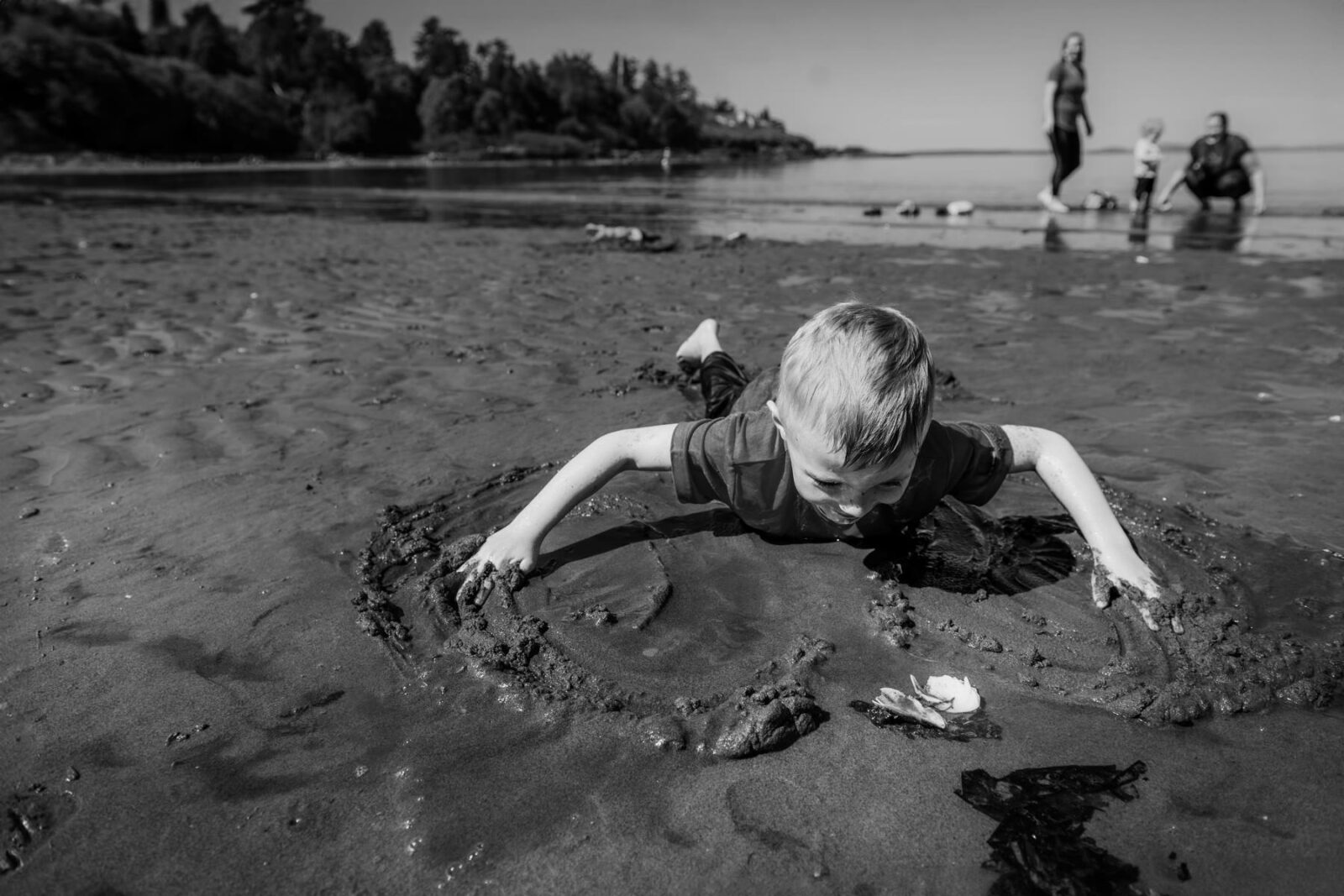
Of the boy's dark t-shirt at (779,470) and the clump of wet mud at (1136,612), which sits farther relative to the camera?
the boy's dark t-shirt at (779,470)

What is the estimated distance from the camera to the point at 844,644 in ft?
7.42

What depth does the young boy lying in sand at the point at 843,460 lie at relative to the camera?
2.05 metres

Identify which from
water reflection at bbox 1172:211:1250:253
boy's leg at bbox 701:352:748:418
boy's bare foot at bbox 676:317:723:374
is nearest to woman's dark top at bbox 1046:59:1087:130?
water reflection at bbox 1172:211:1250:253

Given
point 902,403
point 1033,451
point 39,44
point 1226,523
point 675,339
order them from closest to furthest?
point 902,403
point 1033,451
point 1226,523
point 675,339
point 39,44

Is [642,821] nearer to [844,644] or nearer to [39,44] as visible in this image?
[844,644]

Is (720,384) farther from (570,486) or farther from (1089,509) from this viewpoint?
(1089,509)

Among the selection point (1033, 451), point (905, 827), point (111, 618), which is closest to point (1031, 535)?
point (1033, 451)

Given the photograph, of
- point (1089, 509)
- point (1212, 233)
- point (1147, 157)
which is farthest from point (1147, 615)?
point (1147, 157)

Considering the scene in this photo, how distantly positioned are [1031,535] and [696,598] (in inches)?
49.5

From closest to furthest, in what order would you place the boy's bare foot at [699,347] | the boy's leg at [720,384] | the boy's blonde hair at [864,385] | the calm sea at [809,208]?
Answer: the boy's blonde hair at [864,385], the boy's leg at [720,384], the boy's bare foot at [699,347], the calm sea at [809,208]

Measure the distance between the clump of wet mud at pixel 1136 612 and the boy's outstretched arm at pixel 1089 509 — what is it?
0.14 ft

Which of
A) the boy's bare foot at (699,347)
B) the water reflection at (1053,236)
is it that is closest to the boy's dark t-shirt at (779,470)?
the boy's bare foot at (699,347)

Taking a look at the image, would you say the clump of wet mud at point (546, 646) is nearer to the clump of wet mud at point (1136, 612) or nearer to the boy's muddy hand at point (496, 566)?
the boy's muddy hand at point (496, 566)

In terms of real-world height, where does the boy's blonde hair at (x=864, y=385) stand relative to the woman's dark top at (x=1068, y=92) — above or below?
below
